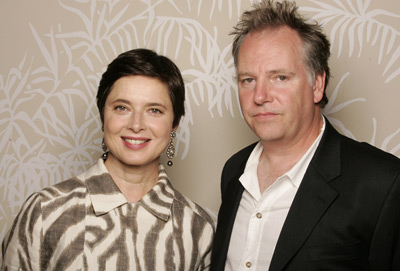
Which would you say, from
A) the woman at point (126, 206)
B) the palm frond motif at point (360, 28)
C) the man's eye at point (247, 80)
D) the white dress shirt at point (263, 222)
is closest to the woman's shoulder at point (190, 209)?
the woman at point (126, 206)

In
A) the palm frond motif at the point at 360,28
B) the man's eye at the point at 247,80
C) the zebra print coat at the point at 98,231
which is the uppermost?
the palm frond motif at the point at 360,28

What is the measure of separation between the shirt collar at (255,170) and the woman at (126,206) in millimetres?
242

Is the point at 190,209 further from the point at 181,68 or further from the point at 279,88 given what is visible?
the point at 181,68

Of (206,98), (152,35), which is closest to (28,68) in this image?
(152,35)

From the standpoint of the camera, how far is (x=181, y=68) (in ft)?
8.76

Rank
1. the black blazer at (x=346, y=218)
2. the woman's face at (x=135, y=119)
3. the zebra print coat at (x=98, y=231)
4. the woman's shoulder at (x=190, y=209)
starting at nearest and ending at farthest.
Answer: the black blazer at (x=346, y=218), the zebra print coat at (x=98, y=231), the woman's face at (x=135, y=119), the woman's shoulder at (x=190, y=209)

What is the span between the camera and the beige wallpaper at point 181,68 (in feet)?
7.86

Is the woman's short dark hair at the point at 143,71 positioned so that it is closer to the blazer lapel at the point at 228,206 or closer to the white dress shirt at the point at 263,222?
the blazer lapel at the point at 228,206

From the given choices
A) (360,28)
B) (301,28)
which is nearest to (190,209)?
(301,28)

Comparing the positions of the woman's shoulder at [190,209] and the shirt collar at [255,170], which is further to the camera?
the woman's shoulder at [190,209]

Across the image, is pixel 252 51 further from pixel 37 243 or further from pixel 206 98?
pixel 37 243

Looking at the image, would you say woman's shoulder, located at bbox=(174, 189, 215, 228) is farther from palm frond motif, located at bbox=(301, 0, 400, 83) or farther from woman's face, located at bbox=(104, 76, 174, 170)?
palm frond motif, located at bbox=(301, 0, 400, 83)

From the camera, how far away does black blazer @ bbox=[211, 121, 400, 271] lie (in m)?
1.61

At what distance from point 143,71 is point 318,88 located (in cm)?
69
